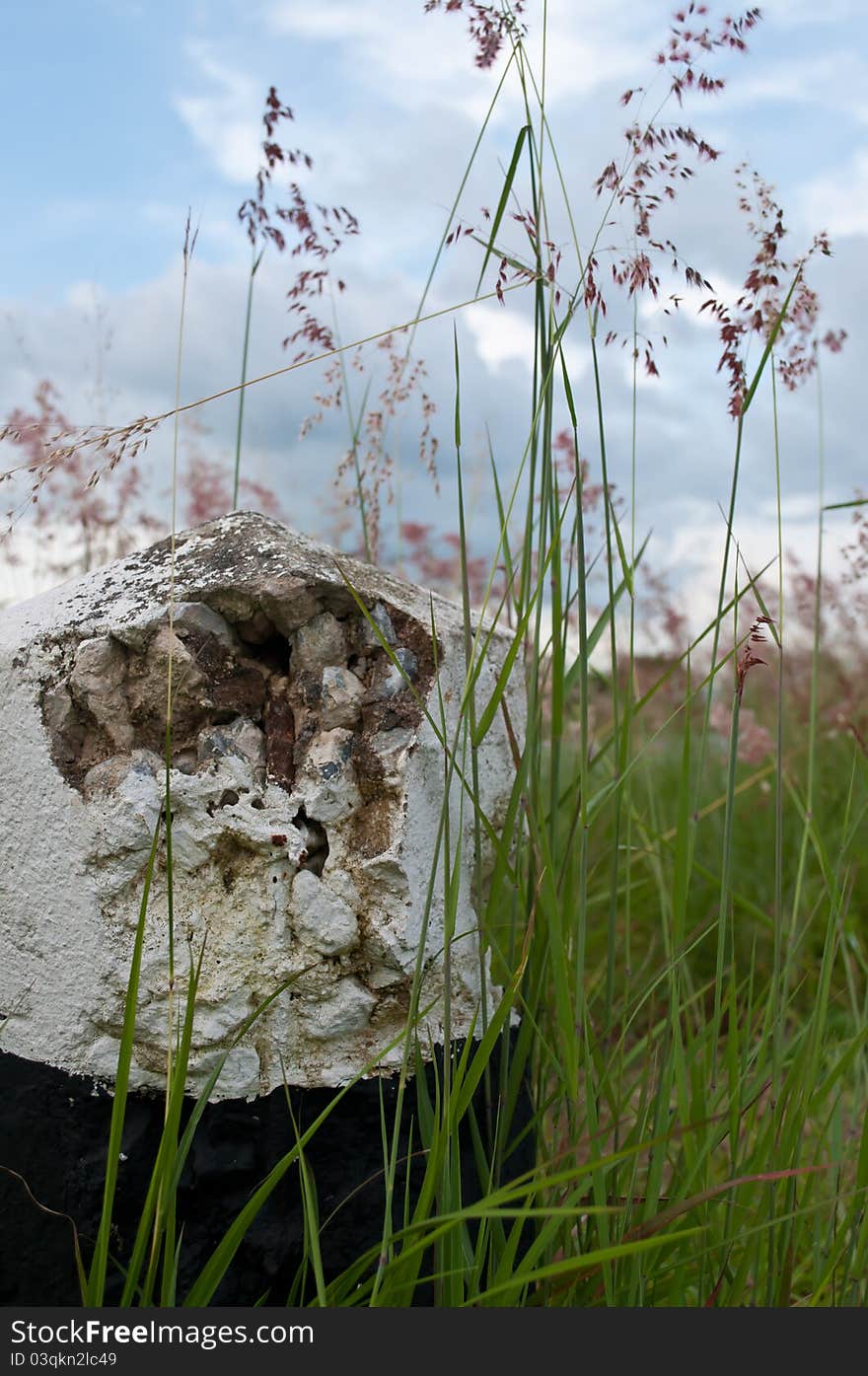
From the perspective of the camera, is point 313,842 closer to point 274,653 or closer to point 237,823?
point 237,823

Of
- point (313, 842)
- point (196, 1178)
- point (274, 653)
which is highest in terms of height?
point (274, 653)

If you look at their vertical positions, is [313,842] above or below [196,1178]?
above

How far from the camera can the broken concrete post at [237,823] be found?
141 centimetres

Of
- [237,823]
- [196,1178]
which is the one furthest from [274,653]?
[196,1178]

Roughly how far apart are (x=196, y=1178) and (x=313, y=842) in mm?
430

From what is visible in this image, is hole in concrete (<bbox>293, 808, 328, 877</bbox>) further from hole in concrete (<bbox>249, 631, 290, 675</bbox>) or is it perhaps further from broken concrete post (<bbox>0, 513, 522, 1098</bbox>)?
hole in concrete (<bbox>249, 631, 290, 675</bbox>)

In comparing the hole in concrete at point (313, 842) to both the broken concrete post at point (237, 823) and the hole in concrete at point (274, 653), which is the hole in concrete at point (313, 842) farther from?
the hole in concrete at point (274, 653)

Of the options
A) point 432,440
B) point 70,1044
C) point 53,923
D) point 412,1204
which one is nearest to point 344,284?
point 432,440

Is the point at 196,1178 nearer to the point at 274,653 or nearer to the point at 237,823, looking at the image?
the point at 237,823

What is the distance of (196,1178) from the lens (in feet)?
4.60

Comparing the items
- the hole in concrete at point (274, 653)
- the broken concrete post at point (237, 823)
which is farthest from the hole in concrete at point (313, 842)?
the hole in concrete at point (274, 653)

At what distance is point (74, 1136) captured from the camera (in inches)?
56.0

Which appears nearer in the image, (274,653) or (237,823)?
(237,823)

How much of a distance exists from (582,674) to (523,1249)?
793 millimetres
